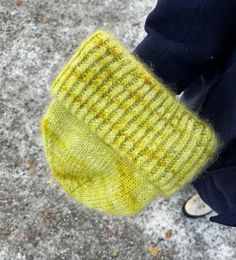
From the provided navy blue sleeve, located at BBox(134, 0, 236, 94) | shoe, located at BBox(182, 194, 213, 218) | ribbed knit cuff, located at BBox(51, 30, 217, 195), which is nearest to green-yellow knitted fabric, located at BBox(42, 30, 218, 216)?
ribbed knit cuff, located at BBox(51, 30, 217, 195)

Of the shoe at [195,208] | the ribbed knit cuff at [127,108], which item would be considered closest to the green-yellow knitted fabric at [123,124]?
the ribbed knit cuff at [127,108]

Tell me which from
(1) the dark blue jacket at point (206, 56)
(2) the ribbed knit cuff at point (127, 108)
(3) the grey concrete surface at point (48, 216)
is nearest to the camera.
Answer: (2) the ribbed knit cuff at point (127, 108)

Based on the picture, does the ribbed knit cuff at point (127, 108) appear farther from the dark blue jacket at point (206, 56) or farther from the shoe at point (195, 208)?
the shoe at point (195, 208)

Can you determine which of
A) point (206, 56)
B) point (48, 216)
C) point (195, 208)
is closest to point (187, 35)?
point (206, 56)

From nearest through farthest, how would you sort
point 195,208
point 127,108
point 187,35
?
point 127,108 < point 187,35 < point 195,208

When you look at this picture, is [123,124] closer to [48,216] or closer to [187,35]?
[187,35]

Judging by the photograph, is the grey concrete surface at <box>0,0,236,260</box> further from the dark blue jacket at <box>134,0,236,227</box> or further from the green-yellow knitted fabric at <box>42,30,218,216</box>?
the green-yellow knitted fabric at <box>42,30,218,216</box>
